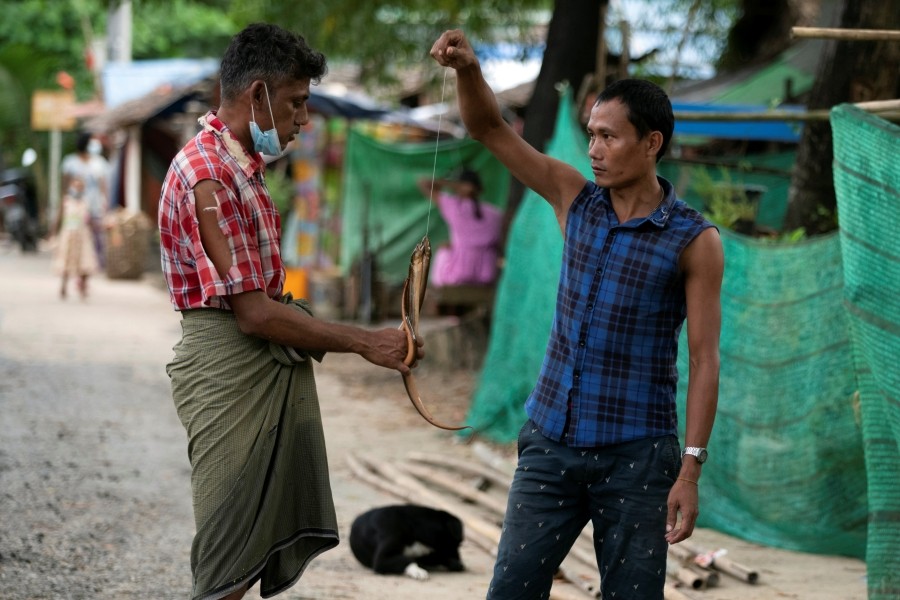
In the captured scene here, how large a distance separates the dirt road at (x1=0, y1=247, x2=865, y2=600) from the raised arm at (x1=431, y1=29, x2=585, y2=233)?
2.40 meters

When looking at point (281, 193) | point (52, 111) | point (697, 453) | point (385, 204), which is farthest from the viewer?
point (52, 111)

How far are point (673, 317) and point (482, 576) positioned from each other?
2757 millimetres

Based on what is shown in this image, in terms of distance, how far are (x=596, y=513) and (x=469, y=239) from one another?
9141mm

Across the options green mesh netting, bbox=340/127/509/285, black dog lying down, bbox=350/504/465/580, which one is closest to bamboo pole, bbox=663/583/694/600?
black dog lying down, bbox=350/504/465/580

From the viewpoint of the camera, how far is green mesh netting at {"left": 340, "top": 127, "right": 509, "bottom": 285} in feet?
50.5

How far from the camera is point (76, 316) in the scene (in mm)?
15062

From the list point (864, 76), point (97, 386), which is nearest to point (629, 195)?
point (864, 76)

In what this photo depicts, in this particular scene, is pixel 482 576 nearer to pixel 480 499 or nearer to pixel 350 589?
pixel 350 589

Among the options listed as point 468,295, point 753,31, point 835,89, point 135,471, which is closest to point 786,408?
point 835,89

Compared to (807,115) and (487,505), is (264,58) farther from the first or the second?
(487,505)

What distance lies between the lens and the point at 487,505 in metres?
6.88

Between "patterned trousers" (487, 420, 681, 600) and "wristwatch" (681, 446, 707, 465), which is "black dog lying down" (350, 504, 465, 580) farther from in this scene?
"wristwatch" (681, 446, 707, 465)

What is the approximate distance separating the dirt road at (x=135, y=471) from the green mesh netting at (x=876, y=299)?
899 millimetres

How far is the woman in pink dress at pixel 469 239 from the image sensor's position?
1243 cm
